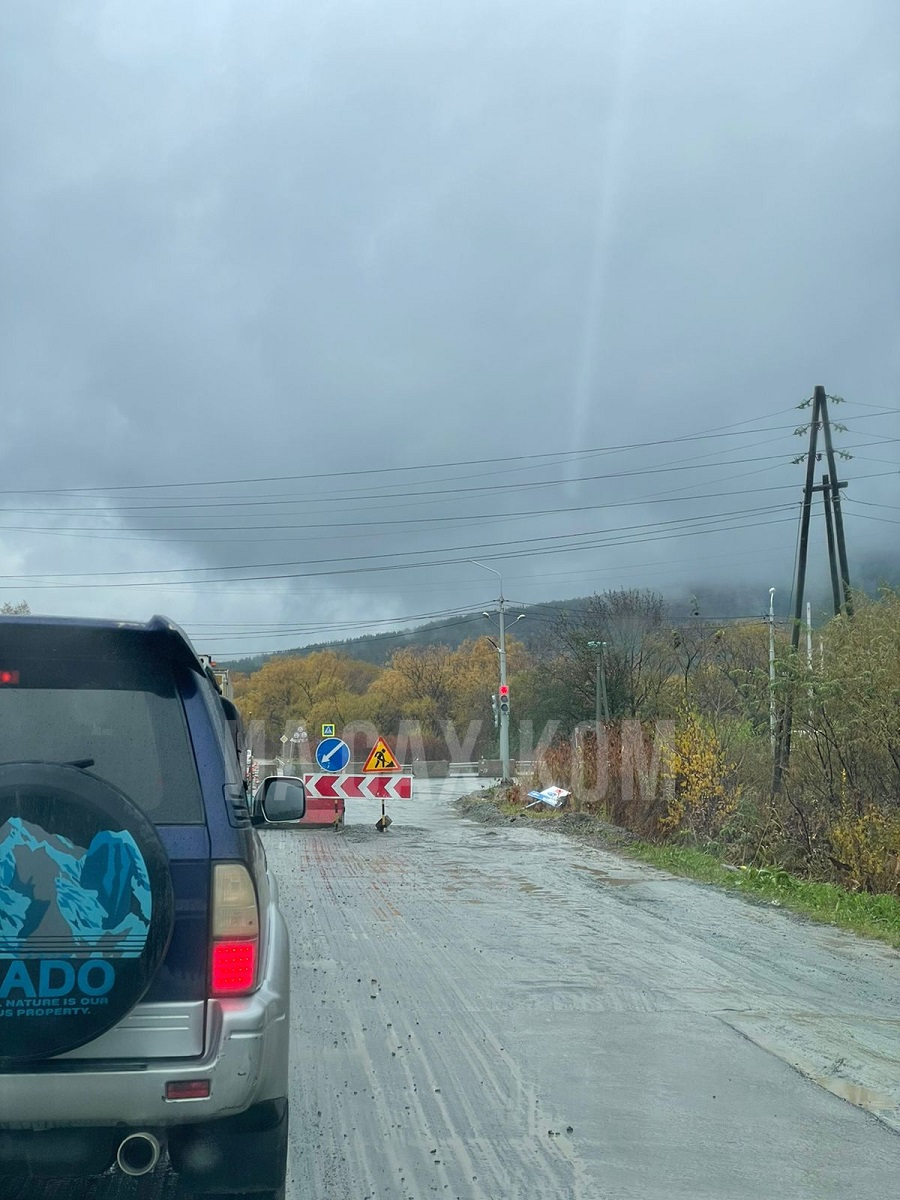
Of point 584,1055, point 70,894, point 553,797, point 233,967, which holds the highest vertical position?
point 70,894

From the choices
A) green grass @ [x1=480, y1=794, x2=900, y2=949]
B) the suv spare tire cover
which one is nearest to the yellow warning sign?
green grass @ [x1=480, y1=794, x2=900, y2=949]

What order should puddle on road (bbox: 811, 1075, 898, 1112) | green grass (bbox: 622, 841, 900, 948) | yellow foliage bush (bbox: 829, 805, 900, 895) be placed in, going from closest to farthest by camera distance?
1. puddle on road (bbox: 811, 1075, 898, 1112)
2. green grass (bbox: 622, 841, 900, 948)
3. yellow foliage bush (bbox: 829, 805, 900, 895)

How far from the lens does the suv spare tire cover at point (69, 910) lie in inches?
134

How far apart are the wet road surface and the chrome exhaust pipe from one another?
1.23m

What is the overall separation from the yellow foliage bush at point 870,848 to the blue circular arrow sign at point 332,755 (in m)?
11.8

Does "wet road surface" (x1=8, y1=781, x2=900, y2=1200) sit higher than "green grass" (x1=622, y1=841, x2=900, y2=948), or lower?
higher

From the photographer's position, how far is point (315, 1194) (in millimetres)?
4578

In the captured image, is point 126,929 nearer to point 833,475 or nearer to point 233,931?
point 233,931

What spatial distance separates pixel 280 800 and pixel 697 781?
14.9 metres

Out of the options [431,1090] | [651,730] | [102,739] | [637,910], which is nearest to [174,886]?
[102,739]

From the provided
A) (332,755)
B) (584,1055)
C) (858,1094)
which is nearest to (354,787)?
(332,755)

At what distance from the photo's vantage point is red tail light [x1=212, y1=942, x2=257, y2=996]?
3598mm

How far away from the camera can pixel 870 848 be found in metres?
14.1

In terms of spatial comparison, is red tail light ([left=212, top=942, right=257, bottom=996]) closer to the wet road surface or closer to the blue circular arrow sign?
the wet road surface
